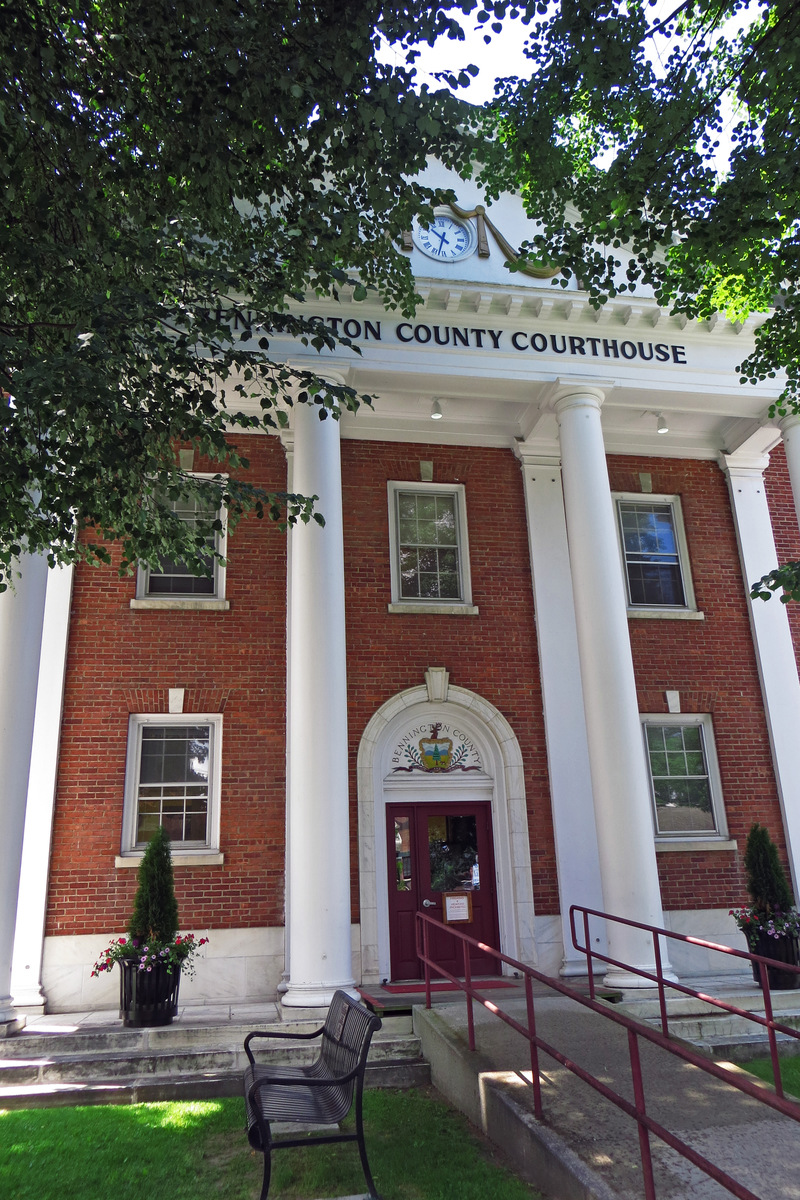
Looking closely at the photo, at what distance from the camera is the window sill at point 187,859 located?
11.7m

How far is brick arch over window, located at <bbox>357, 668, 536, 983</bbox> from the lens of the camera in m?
12.3

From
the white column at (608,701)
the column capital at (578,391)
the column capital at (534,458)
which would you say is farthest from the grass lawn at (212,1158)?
the column capital at (534,458)

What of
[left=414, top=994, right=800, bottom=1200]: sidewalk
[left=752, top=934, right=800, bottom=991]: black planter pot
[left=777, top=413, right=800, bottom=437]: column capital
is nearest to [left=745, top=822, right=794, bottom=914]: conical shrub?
[left=752, top=934, right=800, bottom=991]: black planter pot

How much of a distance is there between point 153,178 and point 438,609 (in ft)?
26.4

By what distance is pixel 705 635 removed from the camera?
14.5m

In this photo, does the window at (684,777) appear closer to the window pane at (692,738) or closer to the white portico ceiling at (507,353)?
the window pane at (692,738)

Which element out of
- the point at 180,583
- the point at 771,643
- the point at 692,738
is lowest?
the point at 692,738

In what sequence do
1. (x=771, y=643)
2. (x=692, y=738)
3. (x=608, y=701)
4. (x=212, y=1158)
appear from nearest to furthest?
(x=212, y=1158) → (x=608, y=701) → (x=692, y=738) → (x=771, y=643)

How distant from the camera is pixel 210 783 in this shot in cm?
1255

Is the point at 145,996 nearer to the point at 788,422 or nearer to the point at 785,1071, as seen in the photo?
the point at 785,1071

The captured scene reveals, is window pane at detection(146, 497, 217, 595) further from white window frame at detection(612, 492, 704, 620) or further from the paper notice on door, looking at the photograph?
white window frame at detection(612, 492, 704, 620)

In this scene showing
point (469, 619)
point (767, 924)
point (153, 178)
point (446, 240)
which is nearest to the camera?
point (153, 178)

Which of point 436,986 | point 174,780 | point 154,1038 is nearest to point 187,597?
point 174,780

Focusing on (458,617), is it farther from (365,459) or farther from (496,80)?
(496,80)
